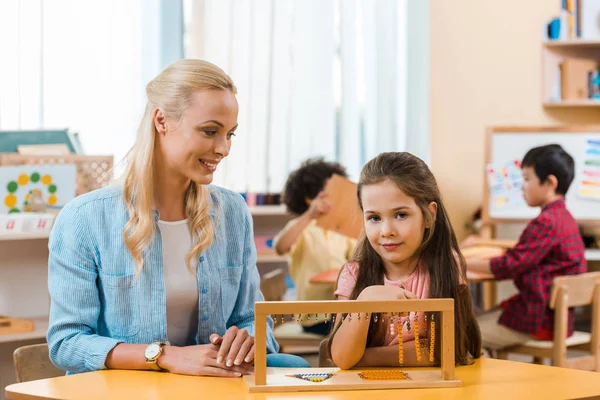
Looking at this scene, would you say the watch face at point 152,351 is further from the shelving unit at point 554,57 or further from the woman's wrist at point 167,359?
the shelving unit at point 554,57

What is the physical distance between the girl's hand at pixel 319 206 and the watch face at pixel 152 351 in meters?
2.25

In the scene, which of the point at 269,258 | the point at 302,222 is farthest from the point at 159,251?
the point at 269,258

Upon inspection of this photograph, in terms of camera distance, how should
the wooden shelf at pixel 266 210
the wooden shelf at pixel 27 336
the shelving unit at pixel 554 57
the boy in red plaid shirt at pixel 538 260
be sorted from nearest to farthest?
the wooden shelf at pixel 27 336, the boy in red plaid shirt at pixel 538 260, the wooden shelf at pixel 266 210, the shelving unit at pixel 554 57

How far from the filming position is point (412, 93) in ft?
17.7

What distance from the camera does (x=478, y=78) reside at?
5340mm

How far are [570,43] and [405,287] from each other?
3.74 metres

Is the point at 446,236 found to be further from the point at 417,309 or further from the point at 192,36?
the point at 192,36

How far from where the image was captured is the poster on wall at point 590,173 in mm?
4793

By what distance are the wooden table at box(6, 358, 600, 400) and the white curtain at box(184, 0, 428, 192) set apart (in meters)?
3.22

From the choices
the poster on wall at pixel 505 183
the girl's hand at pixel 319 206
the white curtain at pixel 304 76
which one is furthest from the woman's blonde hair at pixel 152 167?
the poster on wall at pixel 505 183

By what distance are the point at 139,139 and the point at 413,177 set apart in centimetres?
65

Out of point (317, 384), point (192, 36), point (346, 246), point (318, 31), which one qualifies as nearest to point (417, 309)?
point (317, 384)

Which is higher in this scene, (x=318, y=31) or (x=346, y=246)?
(x=318, y=31)

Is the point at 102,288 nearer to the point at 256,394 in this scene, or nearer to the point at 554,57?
the point at 256,394
